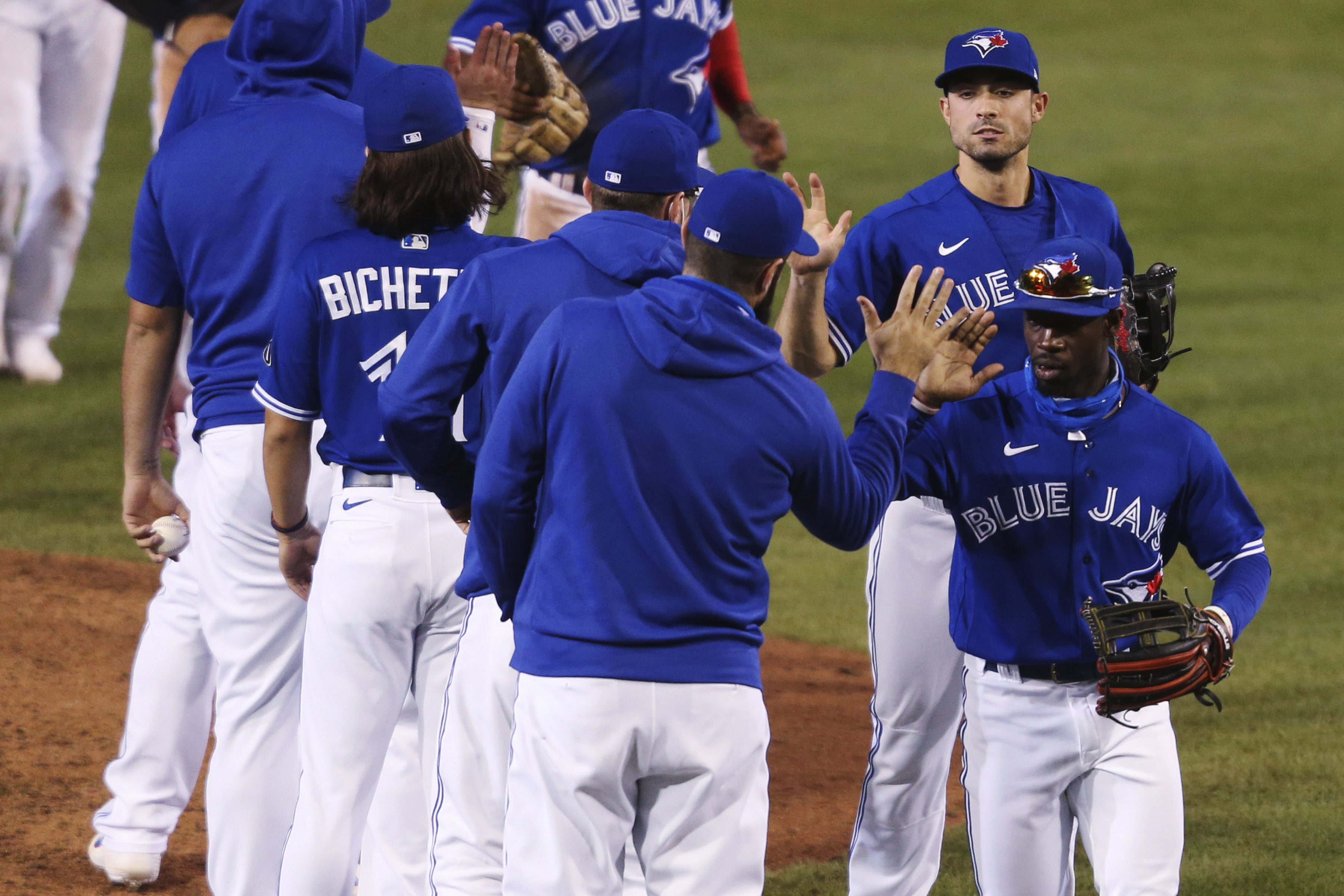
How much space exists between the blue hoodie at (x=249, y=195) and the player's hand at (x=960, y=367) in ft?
4.44

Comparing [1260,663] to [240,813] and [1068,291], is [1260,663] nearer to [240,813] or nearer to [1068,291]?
[1068,291]

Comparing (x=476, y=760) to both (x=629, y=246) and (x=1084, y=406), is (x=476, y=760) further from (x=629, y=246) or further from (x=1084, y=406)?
(x=1084, y=406)

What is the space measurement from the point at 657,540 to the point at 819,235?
1.18 m

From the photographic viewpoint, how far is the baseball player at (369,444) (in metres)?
3.61

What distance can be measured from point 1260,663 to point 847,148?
43.5 feet

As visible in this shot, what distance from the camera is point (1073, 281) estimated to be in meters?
3.65

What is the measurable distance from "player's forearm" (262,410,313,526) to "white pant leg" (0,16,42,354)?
7366 millimetres

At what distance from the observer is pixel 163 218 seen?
3.96 metres

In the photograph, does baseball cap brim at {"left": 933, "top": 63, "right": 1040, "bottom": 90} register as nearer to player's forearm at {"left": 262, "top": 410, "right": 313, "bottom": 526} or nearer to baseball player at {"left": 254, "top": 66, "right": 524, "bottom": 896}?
baseball player at {"left": 254, "top": 66, "right": 524, "bottom": 896}

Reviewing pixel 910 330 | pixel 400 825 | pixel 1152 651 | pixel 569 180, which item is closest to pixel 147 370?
pixel 400 825

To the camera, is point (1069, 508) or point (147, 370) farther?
point (147, 370)

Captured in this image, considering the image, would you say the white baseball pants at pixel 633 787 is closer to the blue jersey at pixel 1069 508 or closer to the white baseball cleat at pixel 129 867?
the blue jersey at pixel 1069 508

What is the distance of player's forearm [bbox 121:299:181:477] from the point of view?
162 inches

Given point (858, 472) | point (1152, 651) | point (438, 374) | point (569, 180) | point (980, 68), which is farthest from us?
point (569, 180)
